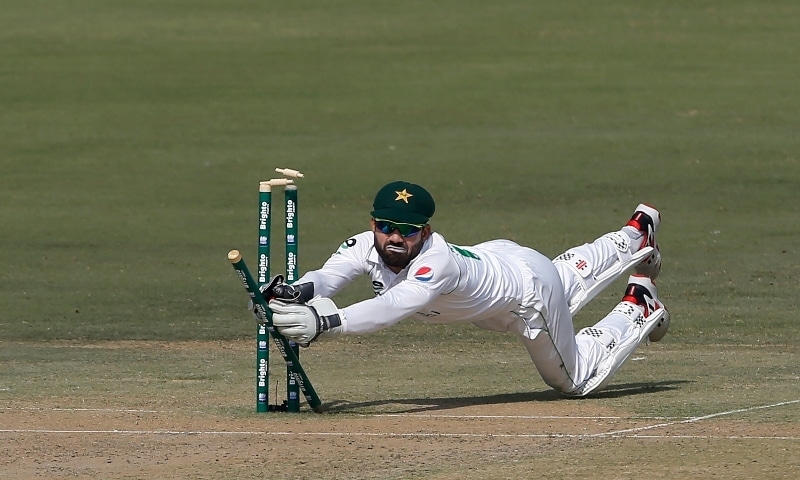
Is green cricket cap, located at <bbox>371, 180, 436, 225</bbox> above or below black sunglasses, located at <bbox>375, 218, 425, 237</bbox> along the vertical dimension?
above

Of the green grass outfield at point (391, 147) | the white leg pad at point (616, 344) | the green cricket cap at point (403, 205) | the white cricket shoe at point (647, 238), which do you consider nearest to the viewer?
the green cricket cap at point (403, 205)

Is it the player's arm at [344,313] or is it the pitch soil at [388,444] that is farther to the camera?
the player's arm at [344,313]

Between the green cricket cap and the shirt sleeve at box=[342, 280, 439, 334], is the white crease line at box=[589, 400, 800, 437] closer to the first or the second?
the shirt sleeve at box=[342, 280, 439, 334]

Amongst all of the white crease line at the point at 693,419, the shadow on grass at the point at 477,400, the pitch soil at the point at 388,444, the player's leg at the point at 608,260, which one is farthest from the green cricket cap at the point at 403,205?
the player's leg at the point at 608,260

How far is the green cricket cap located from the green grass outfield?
1645 mm

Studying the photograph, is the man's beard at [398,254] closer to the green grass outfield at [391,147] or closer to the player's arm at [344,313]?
the player's arm at [344,313]

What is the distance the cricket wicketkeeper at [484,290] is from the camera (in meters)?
7.66

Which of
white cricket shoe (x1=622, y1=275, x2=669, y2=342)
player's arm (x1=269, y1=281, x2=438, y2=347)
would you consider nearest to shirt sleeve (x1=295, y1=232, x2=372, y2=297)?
player's arm (x1=269, y1=281, x2=438, y2=347)

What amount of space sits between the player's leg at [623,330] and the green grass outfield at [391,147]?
10.2 inches

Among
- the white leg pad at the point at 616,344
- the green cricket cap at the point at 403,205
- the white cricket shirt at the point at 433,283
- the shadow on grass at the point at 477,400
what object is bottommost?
the shadow on grass at the point at 477,400

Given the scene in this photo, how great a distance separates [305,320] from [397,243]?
731mm

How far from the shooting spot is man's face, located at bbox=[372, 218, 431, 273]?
25.8 feet

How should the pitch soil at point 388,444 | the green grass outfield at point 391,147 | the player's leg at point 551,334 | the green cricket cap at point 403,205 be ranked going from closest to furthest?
the pitch soil at point 388,444, the green cricket cap at point 403,205, the player's leg at point 551,334, the green grass outfield at point 391,147

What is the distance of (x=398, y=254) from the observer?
791 cm
